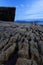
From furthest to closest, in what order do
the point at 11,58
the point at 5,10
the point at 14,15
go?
the point at 14,15 → the point at 5,10 → the point at 11,58

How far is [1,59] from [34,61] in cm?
17

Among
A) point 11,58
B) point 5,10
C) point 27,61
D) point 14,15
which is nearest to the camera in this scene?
point 27,61

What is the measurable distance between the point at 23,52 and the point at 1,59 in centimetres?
13

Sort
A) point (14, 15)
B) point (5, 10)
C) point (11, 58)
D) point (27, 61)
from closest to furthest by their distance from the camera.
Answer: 1. point (27, 61)
2. point (11, 58)
3. point (5, 10)
4. point (14, 15)

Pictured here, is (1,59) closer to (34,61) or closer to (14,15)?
(34,61)

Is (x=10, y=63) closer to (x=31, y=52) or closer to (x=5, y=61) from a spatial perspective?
(x=5, y=61)

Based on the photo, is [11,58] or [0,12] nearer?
[11,58]

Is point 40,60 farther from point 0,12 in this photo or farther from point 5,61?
point 0,12

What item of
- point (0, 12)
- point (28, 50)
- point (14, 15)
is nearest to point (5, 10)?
point (0, 12)

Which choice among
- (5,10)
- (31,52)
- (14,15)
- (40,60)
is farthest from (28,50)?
(14,15)

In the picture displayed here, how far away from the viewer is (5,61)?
0.91 m

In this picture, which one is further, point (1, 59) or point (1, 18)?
point (1, 18)

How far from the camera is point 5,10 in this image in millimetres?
5891

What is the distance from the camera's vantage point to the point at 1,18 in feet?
21.7
